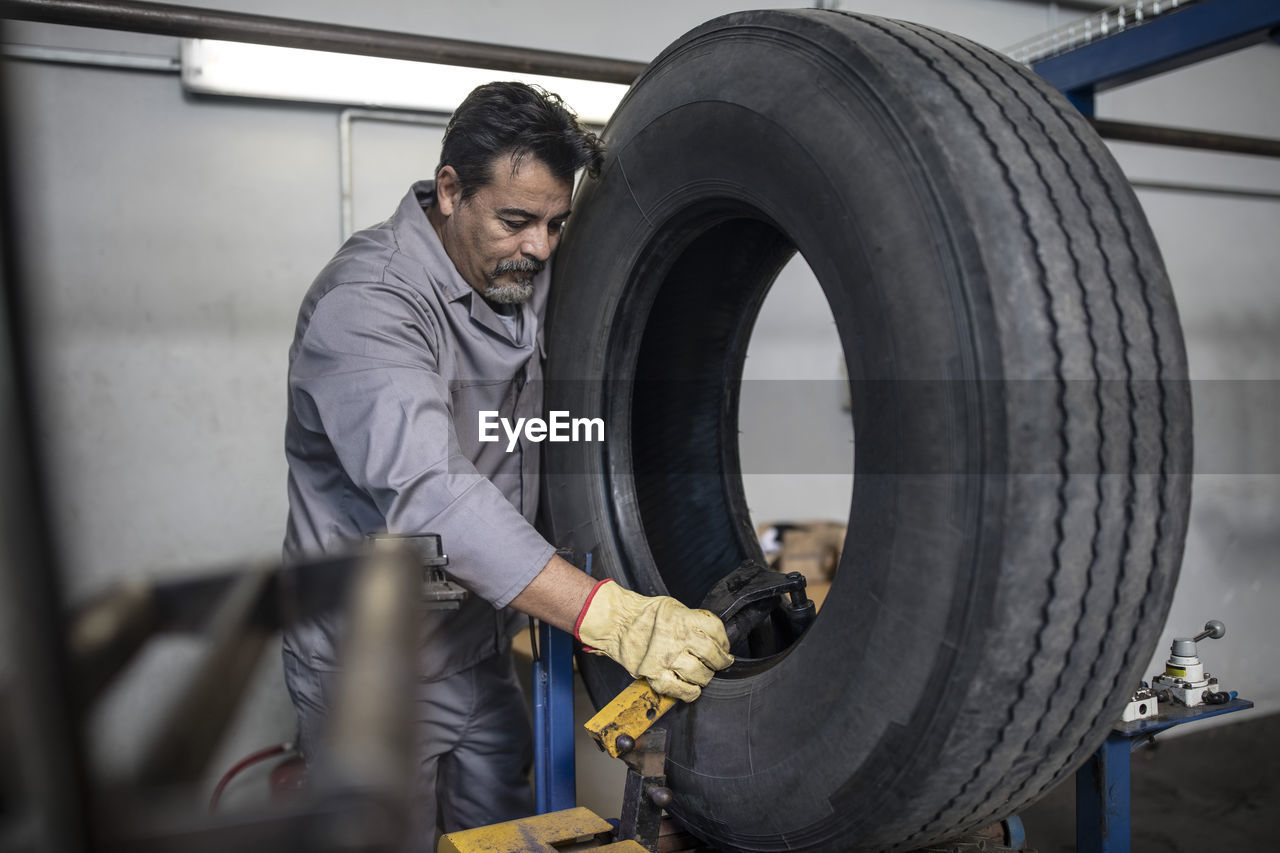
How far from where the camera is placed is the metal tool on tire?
1.08m

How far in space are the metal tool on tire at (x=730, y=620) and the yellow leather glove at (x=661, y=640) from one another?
20mm

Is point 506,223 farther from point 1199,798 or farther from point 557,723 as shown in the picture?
point 1199,798

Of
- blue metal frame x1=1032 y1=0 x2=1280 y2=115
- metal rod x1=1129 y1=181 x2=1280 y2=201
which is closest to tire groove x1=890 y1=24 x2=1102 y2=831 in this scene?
blue metal frame x1=1032 y1=0 x2=1280 y2=115

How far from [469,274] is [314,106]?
1.36 m

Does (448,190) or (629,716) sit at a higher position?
(448,190)

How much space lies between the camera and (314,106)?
2566 mm

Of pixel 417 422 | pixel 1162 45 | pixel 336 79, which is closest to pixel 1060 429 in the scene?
pixel 417 422

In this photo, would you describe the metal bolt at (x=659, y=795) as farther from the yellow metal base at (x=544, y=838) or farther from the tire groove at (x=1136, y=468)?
the tire groove at (x=1136, y=468)

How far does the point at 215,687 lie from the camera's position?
0.46 metres

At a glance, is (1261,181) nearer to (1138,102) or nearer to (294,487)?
(1138,102)

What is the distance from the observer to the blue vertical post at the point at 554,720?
133 centimetres

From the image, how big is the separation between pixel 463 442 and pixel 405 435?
28 centimetres

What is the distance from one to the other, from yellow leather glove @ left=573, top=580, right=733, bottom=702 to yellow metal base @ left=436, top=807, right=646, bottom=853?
0.59ft

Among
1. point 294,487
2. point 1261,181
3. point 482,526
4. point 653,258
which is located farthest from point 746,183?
point 1261,181
